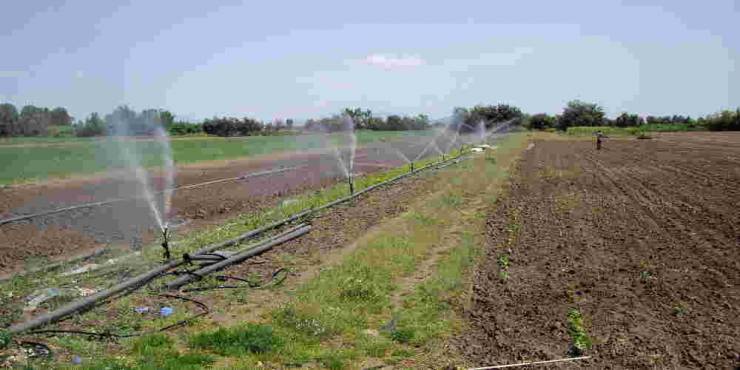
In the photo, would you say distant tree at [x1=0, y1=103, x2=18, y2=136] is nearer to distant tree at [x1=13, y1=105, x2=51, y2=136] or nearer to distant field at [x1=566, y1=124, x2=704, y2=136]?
distant tree at [x1=13, y1=105, x2=51, y2=136]

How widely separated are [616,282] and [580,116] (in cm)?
10068

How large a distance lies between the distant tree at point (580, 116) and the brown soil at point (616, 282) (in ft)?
295

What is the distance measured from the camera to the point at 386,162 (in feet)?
112

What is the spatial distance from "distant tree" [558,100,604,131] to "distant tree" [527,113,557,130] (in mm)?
1430

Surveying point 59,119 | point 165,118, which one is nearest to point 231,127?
point 59,119

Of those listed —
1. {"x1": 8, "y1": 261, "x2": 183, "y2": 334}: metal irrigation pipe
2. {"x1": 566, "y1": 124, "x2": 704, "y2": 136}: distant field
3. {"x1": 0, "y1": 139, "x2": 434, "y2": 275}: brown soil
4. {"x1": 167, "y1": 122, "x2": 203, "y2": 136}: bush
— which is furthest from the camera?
{"x1": 566, "y1": 124, "x2": 704, "y2": 136}: distant field

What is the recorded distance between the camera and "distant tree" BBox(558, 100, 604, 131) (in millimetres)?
100312

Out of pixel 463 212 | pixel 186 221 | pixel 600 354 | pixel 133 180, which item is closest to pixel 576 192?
pixel 463 212

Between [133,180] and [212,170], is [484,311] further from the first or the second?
[212,170]

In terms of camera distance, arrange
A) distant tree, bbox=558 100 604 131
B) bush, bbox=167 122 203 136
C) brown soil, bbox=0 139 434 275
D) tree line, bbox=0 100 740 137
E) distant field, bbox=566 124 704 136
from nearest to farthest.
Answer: brown soil, bbox=0 139 434 275
tree line, bbox=0 100 740 137
bush, bbox=167 122 203 136
distant field, bbox=566 124 704 136
distant tree, bbox=558 100 604 131

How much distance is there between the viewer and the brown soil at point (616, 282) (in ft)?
17.5

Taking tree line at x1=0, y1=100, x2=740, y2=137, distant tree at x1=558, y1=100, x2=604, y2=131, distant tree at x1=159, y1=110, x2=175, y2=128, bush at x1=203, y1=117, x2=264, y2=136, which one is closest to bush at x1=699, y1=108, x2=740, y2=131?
tree line at x1=0, y1=100, x2=740, y2=137

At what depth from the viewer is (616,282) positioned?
749cm

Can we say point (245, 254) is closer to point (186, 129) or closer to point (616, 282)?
point (616, 282)
